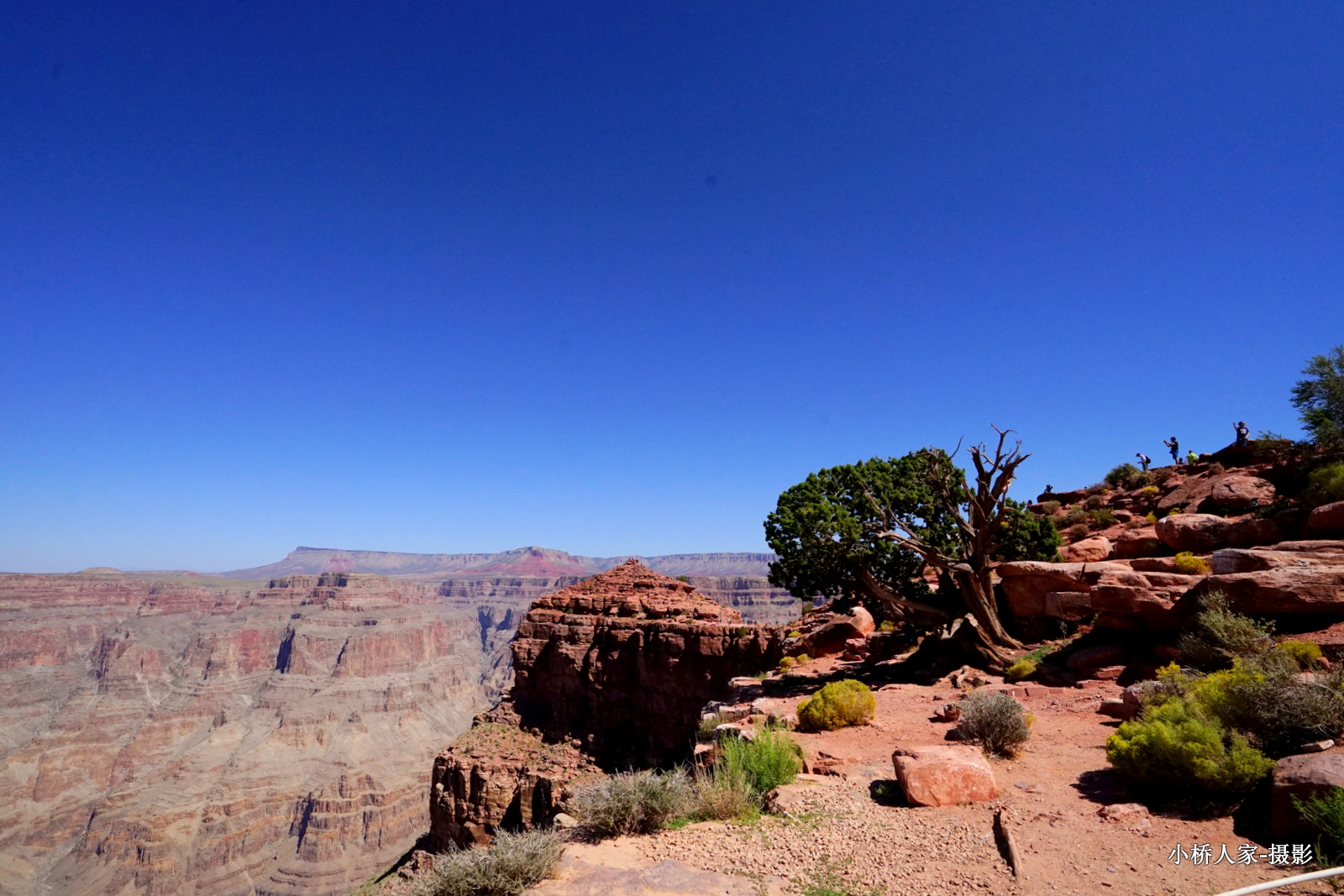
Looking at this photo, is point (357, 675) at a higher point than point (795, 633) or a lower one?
lower

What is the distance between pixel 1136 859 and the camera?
20.1 feet

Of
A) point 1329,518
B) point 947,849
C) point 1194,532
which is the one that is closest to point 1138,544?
point 1194,532

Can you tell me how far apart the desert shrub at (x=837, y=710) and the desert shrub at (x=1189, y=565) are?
9.74 m

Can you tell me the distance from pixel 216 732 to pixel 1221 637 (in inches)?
6813

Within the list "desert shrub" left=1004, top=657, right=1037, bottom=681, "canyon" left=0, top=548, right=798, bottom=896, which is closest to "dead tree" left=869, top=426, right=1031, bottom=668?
"desert shrub" left=1004, top=657, right=1037, bottom=681

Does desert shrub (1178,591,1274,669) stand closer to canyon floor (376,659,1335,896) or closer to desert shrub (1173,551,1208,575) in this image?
desert shrub (1173,551,1208,575)

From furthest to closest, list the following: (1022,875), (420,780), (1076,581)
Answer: (420,780), (1076,581), (1022,875)

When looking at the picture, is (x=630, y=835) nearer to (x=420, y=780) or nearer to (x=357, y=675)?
(x=420, y=780)

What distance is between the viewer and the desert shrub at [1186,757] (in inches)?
269

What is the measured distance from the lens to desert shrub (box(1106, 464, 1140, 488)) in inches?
1471

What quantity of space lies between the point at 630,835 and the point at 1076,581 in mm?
15931

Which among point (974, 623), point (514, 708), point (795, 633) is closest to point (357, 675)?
point (514, 708)

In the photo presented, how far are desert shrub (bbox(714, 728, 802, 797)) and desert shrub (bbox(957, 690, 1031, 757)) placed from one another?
333cm

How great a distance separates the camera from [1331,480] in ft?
53.9
